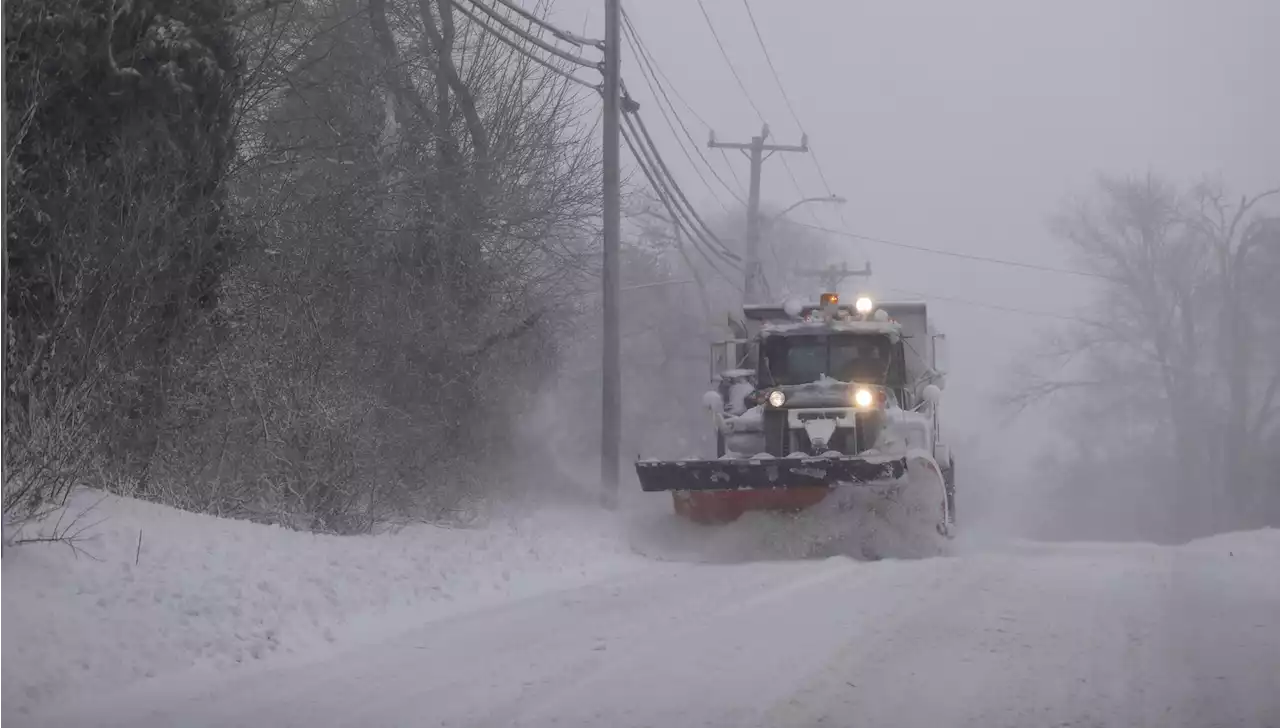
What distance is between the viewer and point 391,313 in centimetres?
1616

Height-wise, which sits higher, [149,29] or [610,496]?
[149,29]

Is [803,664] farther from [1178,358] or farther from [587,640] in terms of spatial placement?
[1178,358]

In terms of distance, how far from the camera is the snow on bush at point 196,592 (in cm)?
665

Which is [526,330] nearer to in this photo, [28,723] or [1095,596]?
[1095,596]

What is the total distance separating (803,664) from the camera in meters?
6.85

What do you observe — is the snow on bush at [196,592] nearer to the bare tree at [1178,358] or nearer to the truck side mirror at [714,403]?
the truck side mirror at [714,403]

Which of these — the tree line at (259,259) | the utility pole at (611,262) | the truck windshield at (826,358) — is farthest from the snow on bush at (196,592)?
the utility pole at (611,262)

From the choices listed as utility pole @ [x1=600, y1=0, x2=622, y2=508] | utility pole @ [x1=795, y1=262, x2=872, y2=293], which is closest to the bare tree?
utility pole @ [x1=795, y1=262, x2=872, y2=293]

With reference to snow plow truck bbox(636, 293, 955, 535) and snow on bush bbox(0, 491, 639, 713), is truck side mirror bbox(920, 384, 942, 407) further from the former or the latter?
snow on bush bbox(0, 491, 639, 713)

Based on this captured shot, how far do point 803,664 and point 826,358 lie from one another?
28.3 ft

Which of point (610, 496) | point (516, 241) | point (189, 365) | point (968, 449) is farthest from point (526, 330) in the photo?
point (968, 449)

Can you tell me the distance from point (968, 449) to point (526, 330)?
1118 inches

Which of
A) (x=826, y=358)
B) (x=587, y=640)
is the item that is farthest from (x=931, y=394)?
(x=587, y=640)

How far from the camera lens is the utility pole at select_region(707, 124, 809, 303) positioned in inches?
1284
